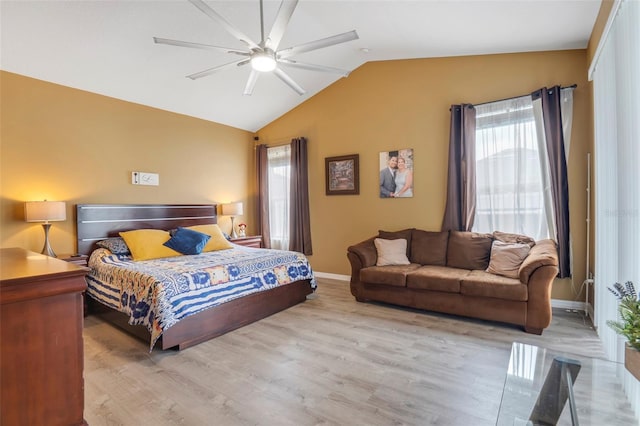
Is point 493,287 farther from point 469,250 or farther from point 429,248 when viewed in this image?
point 429,248

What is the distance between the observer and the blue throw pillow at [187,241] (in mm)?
4227

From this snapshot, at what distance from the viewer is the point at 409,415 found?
193 cm

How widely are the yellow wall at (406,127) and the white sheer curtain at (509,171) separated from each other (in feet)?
0.92

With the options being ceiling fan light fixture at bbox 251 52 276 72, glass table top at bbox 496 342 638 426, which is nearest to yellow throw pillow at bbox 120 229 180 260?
ceiling fan light fixture at bbox 251 52 276 72

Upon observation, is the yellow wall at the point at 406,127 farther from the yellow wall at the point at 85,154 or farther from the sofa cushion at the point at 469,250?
the yellow wall at the point at 85,154

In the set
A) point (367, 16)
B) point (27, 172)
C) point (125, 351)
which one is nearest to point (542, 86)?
point (367, 16)

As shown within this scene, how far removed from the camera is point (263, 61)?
9.03ft

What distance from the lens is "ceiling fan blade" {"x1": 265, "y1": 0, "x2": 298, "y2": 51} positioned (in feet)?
7.37

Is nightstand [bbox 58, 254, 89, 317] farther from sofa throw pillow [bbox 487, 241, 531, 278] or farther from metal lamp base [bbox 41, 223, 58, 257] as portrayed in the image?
sofa throw pillow [bbox 487, 241, 531, 278]

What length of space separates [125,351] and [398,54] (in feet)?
16.1

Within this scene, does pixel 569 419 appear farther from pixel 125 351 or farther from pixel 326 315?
pixel 125 351

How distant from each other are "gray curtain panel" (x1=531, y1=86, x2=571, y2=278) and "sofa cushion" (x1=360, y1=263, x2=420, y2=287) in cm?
164

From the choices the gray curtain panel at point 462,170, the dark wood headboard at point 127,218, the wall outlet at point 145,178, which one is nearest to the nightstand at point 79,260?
the dark wood headboard at point 127,218

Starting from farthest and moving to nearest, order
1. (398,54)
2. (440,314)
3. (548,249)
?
1. (398,54)
2. (440,314)
3. (548,249)
